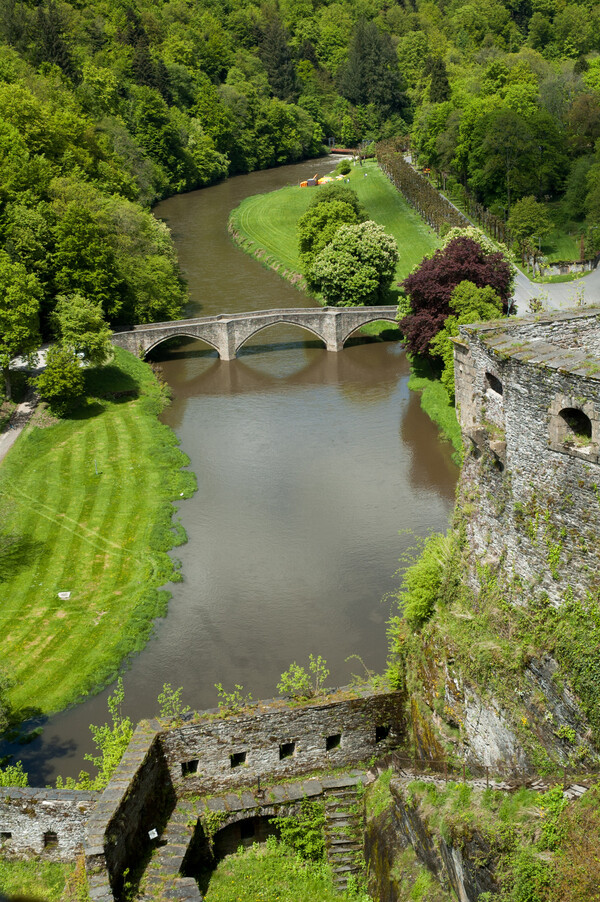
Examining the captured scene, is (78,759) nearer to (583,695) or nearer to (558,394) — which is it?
(583,695)

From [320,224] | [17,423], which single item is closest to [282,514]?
[17,423]

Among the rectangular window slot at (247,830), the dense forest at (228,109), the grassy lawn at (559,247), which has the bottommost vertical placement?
the rectangular window slot at (247,830)

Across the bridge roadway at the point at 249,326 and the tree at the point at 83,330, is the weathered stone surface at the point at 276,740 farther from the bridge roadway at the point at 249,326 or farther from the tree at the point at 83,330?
the bridge roadway at the point at 249,326

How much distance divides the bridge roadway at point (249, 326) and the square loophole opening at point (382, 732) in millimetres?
36923

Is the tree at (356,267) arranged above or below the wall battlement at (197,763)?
above

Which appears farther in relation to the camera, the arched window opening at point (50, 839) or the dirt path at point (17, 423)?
the dirt path at point (17, 423)

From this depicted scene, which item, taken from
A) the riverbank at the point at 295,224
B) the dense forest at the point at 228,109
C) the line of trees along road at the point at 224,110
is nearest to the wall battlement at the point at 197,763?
the line of trees along road at the point at 224,110

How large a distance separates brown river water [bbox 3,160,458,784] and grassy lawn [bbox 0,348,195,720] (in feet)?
3.02

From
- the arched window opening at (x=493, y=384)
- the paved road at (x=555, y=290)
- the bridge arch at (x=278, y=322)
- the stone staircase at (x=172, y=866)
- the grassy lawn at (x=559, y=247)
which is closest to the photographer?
the arched window opening at (x=493, y=384)

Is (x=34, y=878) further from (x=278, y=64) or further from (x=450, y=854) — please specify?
(x=278, y=64)

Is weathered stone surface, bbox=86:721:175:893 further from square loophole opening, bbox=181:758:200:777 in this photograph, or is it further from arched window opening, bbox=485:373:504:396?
arched window opening, bbox=485:373:504:396

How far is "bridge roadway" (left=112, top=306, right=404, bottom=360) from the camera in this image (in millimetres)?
52906

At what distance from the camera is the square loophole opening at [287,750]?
1875 cm

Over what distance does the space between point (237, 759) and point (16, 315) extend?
101 ft
